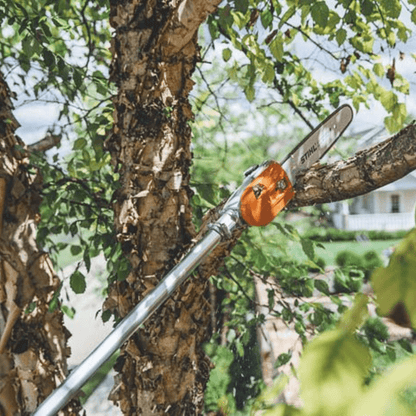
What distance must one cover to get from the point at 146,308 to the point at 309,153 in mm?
526

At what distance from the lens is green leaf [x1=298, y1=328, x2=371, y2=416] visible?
0.58 feet

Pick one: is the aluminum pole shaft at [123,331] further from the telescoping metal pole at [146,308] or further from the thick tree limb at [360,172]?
the thick tree limb at [360,172]

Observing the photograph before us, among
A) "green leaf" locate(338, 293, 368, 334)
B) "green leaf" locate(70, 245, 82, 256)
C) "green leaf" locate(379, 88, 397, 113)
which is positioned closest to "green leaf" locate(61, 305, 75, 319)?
"green leaf" locate(70, 245, 82, 256)

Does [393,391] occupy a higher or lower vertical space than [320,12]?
lower

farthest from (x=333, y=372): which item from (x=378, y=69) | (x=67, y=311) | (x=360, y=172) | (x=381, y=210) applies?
(x=381, y=210)

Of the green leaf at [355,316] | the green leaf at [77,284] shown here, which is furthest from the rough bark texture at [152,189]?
the green leaf at [355,316]

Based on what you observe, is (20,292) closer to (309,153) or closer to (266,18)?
(309,153)

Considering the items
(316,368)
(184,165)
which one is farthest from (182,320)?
(316,368)

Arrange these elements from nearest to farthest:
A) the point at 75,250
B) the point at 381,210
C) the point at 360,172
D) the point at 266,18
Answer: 1. the point at 360,172
2. the point at 266,18
3. the point at 75,250
4. the point at 381,210

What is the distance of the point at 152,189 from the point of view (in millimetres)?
1116

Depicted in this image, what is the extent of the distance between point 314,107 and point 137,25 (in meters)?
0.99

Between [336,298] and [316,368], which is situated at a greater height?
[316,368]

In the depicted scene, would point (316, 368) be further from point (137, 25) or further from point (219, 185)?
point (219, 185)

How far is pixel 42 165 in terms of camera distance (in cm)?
182
